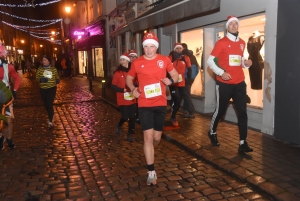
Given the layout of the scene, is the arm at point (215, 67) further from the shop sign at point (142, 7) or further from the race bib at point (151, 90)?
the shop sign at point (142, 7)

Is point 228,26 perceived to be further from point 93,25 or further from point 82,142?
point 93,25

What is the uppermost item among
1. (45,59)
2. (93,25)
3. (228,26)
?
(93,25)

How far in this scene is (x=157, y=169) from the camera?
5.27 m

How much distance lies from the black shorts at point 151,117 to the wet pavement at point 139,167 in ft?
2.76

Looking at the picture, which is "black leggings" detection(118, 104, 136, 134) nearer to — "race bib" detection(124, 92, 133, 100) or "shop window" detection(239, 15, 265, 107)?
"race bib" detection(124, 92, 133, 100)

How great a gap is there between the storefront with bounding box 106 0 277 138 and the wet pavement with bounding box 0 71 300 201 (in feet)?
2.13

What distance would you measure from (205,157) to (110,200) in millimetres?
2000

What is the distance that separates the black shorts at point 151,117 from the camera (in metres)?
4.48

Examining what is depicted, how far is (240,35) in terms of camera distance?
8.24m

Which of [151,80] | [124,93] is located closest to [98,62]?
[124,93]

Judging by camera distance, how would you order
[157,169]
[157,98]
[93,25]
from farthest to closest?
[93,25]
[157,169]
[157,98]

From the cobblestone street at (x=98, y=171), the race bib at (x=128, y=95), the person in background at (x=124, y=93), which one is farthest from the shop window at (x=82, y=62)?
the race bib at (x=128, y=95)

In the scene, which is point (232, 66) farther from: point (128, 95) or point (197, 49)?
point (197, 49)

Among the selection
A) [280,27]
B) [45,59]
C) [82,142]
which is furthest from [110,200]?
[45,59]
